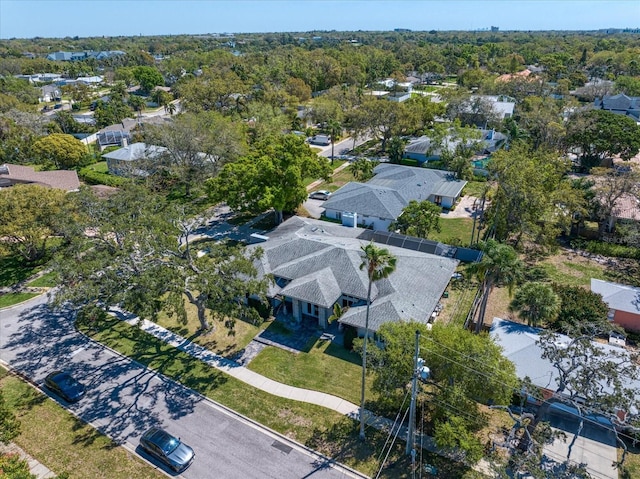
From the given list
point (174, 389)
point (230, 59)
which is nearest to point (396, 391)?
point (174, 389)

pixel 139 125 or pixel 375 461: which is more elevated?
pixel 139 125

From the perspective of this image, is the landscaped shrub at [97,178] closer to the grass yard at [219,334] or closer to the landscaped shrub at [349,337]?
the grass yard at [219,334]

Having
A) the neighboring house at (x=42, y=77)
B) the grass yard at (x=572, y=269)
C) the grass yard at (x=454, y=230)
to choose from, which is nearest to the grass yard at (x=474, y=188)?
the grass yard at (x=454, y=230)

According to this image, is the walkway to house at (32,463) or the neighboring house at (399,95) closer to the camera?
the walkway to house at (32,463)

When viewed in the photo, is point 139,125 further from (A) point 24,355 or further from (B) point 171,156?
(A) point 24,355

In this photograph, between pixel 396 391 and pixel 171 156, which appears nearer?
pixel 396 391

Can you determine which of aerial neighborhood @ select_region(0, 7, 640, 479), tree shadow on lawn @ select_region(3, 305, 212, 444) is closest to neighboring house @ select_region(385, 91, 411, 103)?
aerial neighborhood @ select_region(0, 7, 640, 479)

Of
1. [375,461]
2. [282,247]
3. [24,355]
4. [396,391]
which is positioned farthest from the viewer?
[282,247]

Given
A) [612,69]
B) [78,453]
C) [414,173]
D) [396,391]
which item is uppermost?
[612,69]

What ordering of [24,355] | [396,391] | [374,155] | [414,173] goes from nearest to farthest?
[396,391], [24,355], [414,173], [374,155]
